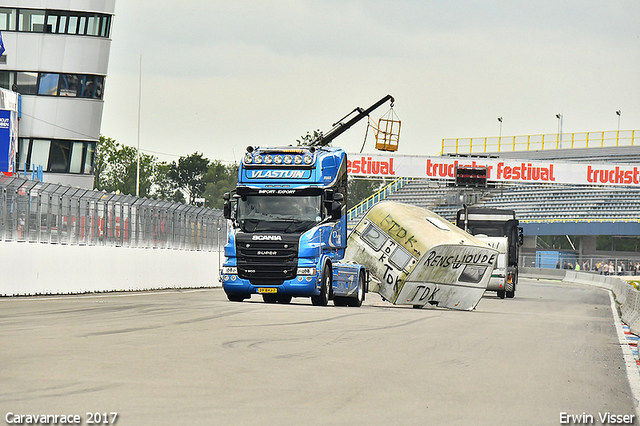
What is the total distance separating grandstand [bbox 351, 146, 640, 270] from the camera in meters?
74.0

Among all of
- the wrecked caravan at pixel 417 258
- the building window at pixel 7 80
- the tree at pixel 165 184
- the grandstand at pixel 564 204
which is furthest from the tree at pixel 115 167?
the wrecked caravan at pixel 417 258

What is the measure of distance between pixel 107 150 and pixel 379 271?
332 feet

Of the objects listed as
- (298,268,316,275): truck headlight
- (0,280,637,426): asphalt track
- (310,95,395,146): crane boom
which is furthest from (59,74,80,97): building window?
(0,280,637,426): asphalt track

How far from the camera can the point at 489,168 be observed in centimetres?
6212

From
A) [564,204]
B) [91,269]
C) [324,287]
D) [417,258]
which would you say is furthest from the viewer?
[564,204]

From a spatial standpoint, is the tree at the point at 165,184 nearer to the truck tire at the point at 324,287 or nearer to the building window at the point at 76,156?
the building window at the point at 76,156

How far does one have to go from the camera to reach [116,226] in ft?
98.9

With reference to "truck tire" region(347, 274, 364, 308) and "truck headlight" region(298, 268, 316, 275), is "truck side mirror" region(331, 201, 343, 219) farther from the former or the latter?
"truck tire" region(347, 274, 364, 308)

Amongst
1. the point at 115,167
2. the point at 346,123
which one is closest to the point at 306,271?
the point at 346,123

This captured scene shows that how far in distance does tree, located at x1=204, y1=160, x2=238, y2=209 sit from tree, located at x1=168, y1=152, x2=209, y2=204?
314 cm

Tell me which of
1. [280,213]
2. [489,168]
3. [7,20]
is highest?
[7,20]

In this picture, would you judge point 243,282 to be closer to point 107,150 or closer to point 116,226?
point 116,226

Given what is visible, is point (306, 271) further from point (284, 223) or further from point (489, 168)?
point (489, 168)

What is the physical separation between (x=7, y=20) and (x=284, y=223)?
3329 centimetres
